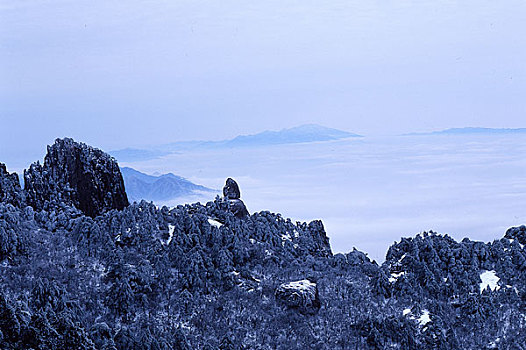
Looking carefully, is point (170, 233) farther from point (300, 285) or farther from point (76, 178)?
point (76, 178)

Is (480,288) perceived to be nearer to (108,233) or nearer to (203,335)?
(203,335)

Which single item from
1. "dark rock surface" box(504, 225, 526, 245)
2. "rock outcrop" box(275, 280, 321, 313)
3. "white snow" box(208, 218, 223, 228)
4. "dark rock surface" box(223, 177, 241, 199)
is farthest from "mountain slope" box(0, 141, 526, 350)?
"dark rock surface" box(223, 177, 241, 199)

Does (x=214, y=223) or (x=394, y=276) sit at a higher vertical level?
(x=214, y=223)

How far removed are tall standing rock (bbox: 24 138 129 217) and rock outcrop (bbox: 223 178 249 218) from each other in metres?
17.6

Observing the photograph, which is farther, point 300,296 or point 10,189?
point 10,189

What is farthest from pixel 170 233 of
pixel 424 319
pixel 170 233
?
pixel 424 319

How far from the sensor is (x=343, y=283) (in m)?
58.8

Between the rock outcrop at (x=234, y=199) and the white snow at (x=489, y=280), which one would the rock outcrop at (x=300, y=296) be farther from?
the rock outcrop at (x=234, y=199)

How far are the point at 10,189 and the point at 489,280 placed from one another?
6616 centimetres

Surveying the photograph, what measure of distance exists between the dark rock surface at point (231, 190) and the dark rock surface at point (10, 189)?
3015cm

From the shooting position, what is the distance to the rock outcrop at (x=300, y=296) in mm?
51969

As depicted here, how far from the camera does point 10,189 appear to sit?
232 ft

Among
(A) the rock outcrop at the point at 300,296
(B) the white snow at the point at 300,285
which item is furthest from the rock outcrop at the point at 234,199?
(A) the rock outcrop at the point at 300,296

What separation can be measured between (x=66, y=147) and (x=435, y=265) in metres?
56.4
